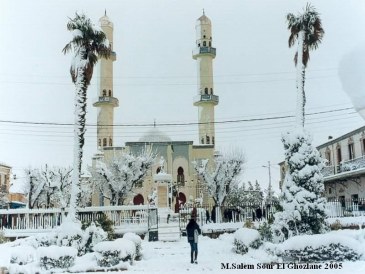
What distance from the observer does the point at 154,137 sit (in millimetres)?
37031

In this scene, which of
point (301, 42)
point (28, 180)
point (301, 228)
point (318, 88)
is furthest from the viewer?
point (28, 180)

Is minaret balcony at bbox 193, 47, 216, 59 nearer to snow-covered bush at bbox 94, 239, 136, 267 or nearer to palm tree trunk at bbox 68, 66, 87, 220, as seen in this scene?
palm tree trunk at bbox 68, 66, 87, 220

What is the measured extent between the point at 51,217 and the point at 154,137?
21275mm

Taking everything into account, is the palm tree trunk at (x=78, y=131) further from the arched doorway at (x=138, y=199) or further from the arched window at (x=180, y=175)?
the arched window at (x=180, y=175)

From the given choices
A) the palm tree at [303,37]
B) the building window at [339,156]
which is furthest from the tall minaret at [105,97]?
the palm tree at [303,37]

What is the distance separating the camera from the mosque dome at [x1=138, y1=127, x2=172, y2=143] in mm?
36656

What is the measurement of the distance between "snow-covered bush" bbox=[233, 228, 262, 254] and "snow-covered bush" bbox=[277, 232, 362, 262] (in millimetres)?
1128

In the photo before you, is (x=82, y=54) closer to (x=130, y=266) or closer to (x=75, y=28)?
(x=75, y=28)

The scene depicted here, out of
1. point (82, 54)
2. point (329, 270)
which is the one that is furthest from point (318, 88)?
point (82, 54)

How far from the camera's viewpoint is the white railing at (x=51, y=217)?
1602cm

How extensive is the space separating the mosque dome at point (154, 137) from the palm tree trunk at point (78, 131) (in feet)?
76.3

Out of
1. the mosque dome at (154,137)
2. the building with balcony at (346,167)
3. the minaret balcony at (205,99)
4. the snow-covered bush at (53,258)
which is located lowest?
the snow-covered bush at (53,258)

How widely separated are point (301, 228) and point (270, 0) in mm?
5728

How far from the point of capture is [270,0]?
1015cm
